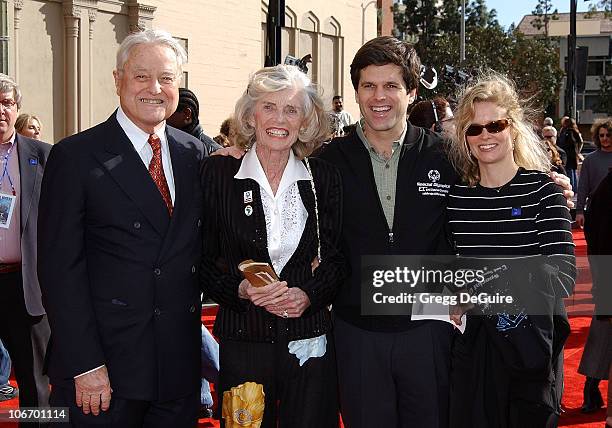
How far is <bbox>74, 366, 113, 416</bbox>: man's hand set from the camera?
2.95m

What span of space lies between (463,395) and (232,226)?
123 cm

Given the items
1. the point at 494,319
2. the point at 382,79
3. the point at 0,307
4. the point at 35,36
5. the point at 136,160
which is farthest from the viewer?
the point at 35,36

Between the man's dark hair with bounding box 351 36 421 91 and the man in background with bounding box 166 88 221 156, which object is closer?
the man's dark hair with bounding box 351 36 421 91

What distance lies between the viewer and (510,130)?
349 cm

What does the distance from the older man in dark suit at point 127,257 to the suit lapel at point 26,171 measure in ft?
5.21

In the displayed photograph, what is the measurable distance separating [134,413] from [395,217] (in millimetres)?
1384

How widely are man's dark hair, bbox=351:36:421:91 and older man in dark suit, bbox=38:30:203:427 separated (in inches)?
34.4

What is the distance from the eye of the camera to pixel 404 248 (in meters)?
3.51

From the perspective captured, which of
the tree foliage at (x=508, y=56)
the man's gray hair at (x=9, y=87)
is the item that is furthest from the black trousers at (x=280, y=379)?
the tree foliage at (x=508, y=56)

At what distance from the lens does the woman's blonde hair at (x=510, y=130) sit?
11.4 feet

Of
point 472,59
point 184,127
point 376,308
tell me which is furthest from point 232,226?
point 472,59

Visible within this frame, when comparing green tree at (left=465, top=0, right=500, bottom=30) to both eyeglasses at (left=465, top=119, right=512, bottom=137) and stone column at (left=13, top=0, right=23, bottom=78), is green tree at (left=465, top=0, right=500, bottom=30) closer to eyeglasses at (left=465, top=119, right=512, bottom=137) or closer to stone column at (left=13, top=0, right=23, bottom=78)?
stone column at (left=13, top=0, right=23, bottom=78)

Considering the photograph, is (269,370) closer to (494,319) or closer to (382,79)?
(494,319)

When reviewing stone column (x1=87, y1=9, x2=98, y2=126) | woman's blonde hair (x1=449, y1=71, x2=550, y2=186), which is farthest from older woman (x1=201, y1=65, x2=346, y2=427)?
stone column (x1=87, y1=9, x2=98, y2=126)
